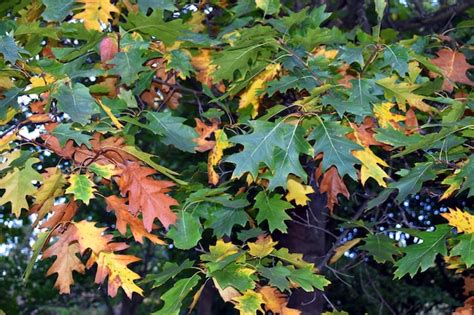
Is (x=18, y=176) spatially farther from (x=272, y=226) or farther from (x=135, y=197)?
(x=272, y=226)

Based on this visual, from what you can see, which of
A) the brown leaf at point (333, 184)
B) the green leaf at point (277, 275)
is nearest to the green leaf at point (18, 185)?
the green leaf at point (277, 275)

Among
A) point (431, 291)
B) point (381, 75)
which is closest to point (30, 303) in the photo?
point (431, 291)

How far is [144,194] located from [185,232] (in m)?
0.23

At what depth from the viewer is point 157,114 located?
2.62 m

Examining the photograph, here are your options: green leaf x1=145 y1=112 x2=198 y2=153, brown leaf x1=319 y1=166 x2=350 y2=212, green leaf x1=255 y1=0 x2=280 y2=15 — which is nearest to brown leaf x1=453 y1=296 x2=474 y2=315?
brown leaf x1=319 y1=166 x2=350 y2=212

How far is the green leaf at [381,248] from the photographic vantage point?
115 inches

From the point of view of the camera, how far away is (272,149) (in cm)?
232

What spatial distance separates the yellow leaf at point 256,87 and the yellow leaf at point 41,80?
2.72 feet

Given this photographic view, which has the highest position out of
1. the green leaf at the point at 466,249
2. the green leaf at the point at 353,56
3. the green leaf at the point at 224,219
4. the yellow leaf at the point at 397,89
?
the green leaf at the point at 353,56

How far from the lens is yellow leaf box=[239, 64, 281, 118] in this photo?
285 centimetres

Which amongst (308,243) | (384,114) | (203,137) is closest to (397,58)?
(384,114)

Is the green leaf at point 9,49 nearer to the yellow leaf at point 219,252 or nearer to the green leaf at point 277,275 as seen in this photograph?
the yellow leaf at point 219,252

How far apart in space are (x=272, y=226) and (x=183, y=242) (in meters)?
0.45

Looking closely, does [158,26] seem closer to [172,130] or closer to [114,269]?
[172,130]
